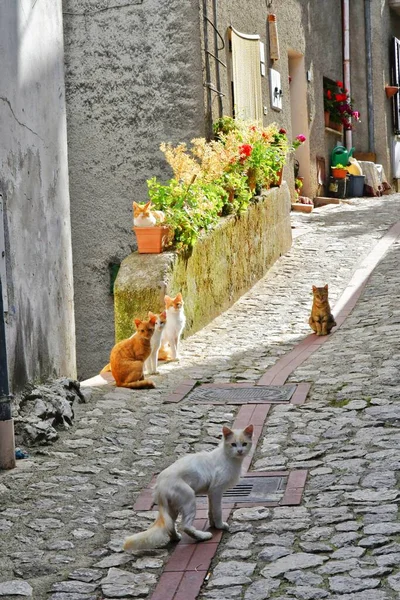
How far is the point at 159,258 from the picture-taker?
10.7 meters

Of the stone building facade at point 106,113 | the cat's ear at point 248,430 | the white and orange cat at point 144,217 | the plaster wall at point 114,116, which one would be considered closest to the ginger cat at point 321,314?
the white and orange cat at point 144,217

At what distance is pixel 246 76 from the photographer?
16.2 meters

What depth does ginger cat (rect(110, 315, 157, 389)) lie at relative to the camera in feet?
28.7

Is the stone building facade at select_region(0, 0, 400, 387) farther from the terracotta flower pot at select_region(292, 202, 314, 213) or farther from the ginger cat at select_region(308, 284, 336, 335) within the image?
the ginger cat at select_region(308, 284, 336, 335)

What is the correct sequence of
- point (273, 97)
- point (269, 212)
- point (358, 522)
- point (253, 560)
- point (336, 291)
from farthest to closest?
1. point (273, 97)
2. point (269, 212)
3. point (336, 291)
4. point (358, 522)
5. point (253, 560)

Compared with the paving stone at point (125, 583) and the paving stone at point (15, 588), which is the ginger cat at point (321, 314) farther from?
the paving stone at point (15, 588)

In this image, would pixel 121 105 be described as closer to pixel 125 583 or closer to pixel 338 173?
pixel 338 173

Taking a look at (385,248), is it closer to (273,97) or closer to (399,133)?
(273,97)

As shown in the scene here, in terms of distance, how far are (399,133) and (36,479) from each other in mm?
20986

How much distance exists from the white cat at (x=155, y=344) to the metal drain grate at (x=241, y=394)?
0.63 metres

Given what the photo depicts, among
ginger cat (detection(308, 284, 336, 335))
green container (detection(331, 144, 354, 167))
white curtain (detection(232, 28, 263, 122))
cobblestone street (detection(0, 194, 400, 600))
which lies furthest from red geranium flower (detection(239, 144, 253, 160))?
green container (detection(331, 144, 354, 167))

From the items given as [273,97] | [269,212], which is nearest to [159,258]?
[269,212]

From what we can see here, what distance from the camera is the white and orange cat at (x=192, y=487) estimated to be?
5160 mm

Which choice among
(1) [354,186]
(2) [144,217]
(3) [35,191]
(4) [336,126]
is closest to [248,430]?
(3) [35,191]
